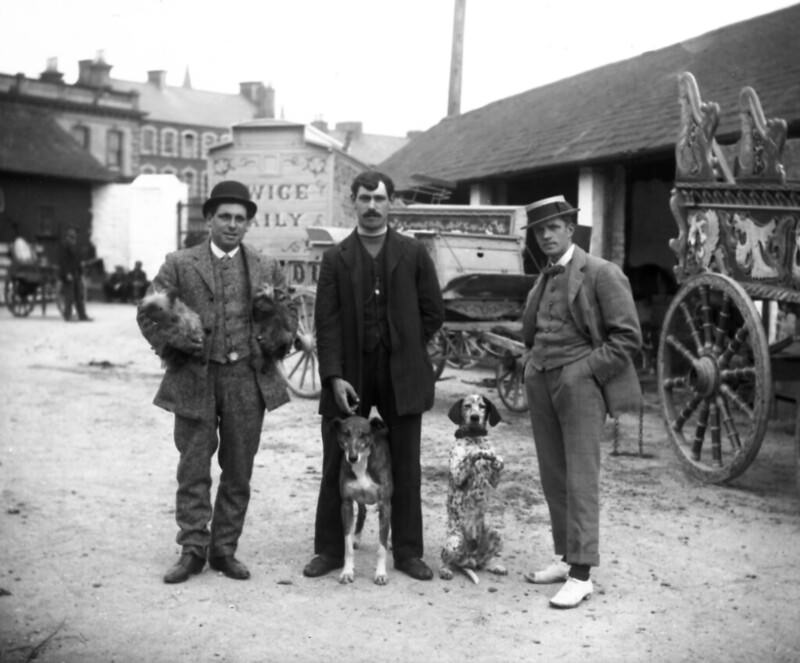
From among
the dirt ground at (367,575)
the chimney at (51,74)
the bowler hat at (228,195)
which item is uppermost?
the chimney at (51,74)

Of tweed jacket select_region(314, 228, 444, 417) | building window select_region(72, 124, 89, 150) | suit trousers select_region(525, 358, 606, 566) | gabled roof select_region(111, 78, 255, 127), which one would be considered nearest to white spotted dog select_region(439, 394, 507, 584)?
tweed jacket select_region(314, 228, 444, 417)

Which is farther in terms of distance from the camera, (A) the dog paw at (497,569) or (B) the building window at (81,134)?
(B) the building window at (81,134)

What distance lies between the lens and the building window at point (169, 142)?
59.7m

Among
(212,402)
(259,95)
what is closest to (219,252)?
(212,402)

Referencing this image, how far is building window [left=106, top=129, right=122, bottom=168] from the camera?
50281mm

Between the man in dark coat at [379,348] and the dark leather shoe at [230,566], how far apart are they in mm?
319

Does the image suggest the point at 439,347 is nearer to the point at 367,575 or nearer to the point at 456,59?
the point at 367,575

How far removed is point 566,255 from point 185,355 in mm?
1987

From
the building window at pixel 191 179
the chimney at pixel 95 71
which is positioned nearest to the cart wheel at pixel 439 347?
the chimney at pixel 95 71

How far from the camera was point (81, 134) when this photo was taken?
48.8 meters

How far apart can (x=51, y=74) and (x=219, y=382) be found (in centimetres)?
4484

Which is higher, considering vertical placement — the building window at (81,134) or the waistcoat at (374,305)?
the building window at (81,134)

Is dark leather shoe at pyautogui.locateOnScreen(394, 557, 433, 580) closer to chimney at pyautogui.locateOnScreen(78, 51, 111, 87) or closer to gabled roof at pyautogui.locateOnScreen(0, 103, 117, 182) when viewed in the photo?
gabled roof at pyautogui.locateOnScreen(0, 103, 117, 182)

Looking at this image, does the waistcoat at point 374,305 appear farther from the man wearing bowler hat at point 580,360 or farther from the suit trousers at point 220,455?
the man wearing bowler hat at point 580,360
